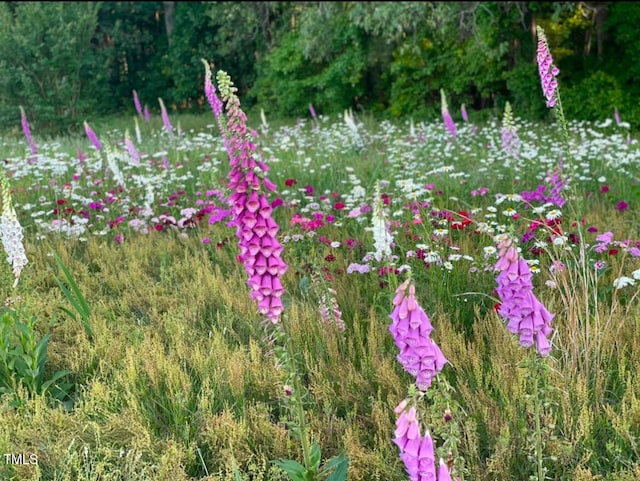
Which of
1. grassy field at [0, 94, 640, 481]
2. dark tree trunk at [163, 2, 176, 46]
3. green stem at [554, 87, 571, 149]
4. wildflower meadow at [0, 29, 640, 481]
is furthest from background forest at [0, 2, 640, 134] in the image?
green stem at [554, 87, 571, 149]

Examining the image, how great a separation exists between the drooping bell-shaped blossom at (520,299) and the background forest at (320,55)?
35.9ft

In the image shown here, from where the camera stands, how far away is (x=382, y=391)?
300cm

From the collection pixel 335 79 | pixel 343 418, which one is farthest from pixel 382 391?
pixel 335 79

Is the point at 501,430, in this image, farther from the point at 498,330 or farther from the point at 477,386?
the point at 498,330

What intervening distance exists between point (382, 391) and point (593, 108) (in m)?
10.9

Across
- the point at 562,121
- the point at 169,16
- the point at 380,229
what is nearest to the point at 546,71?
the point at 562,121

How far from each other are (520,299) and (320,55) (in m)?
15.7

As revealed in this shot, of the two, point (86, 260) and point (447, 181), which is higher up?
point (447, 181)

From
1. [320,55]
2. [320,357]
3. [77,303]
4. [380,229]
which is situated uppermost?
[320,55]

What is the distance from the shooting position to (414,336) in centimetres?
179

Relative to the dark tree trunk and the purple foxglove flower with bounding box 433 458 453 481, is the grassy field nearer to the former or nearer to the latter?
the purple foxglove flower with bounding box 433 458 453 481

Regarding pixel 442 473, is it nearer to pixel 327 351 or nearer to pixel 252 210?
pixel 252 210

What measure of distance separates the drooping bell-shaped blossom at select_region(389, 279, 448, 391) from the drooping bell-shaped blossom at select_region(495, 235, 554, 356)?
1.13ft

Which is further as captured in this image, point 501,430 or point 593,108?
point 593,108
